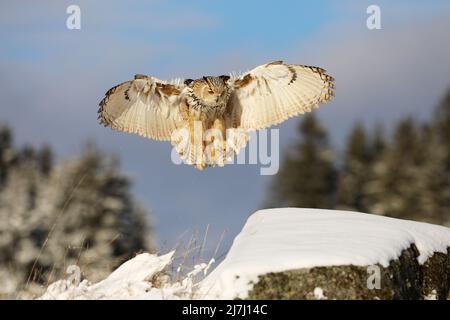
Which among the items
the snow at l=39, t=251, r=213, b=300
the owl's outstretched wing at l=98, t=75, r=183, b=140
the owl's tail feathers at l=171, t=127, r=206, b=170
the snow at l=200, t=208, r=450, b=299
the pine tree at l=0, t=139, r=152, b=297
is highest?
the owl's outstretched wing at l=98, t=75, r=183, b=140

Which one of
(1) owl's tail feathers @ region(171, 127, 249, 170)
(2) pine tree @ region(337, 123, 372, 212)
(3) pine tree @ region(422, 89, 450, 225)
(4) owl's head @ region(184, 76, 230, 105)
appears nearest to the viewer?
(4) owl's head @ region(184, 76, 230, 105)

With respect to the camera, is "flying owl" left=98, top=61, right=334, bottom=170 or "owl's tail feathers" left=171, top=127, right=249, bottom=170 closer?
"flying owl" left=98, top=61, right=334, bottom=170

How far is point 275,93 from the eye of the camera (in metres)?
9.95

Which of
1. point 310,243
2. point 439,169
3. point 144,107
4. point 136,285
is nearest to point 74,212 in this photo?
point 439,169

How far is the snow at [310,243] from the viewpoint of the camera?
23.1 ft

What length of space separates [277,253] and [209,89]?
2958 millimetres

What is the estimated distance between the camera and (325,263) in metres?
7.06

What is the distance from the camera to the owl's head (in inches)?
378

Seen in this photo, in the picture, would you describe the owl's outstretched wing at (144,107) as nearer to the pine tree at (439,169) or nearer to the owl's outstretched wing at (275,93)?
the owl's outstretched wing at (275,93)

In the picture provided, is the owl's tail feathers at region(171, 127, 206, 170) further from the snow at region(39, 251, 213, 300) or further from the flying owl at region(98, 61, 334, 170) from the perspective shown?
the snow at region(39, 251, 213, 300)

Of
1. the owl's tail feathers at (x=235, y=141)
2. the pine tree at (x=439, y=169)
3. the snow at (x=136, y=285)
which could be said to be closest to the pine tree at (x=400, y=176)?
the pine tree at (x=439, y=169)

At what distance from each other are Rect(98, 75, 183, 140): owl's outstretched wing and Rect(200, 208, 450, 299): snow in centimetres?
197

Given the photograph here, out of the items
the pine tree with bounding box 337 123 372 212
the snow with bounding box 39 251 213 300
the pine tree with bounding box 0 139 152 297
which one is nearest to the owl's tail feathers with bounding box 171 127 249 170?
the snow with bounding box 39 251 213 300
